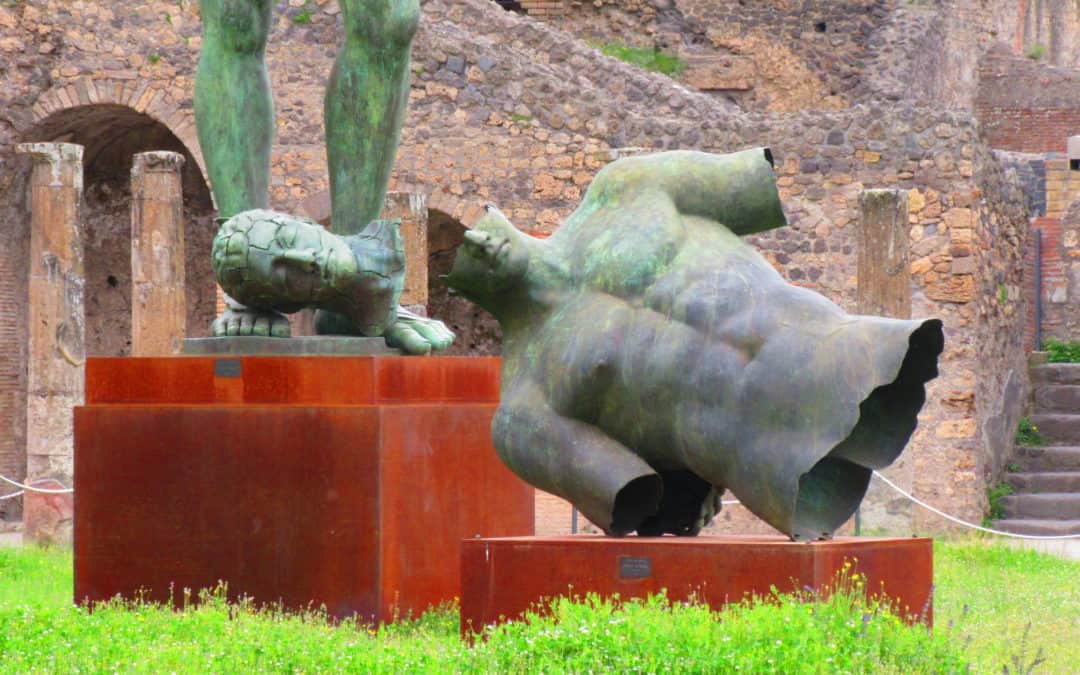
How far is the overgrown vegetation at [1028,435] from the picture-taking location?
52.0ft

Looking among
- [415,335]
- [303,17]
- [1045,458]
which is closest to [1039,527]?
[1045,458]

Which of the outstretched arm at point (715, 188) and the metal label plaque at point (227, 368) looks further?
the metal label plaque at point (227, 368)

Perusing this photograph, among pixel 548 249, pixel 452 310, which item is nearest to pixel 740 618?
pixel 548 249

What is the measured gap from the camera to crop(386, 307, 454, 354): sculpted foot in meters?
6.02

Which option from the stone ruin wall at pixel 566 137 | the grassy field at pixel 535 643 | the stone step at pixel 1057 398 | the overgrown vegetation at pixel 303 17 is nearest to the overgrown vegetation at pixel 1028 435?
the stone step at pixel 1057 398

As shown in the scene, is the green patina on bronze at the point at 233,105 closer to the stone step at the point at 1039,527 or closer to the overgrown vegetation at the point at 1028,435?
the stone step at the point at 1039,527

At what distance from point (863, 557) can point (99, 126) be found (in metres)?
13.2

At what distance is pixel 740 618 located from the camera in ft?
15.1

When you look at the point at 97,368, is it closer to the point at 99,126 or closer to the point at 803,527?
the point at 803,527

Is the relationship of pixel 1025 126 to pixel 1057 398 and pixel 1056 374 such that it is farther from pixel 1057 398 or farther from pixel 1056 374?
pixel 1057 398

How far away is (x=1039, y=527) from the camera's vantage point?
1409 centimetres

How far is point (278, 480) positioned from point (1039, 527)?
9460mm

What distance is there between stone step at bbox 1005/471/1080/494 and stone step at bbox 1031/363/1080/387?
1.29m

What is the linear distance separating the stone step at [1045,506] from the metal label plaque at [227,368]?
9.70 meters
